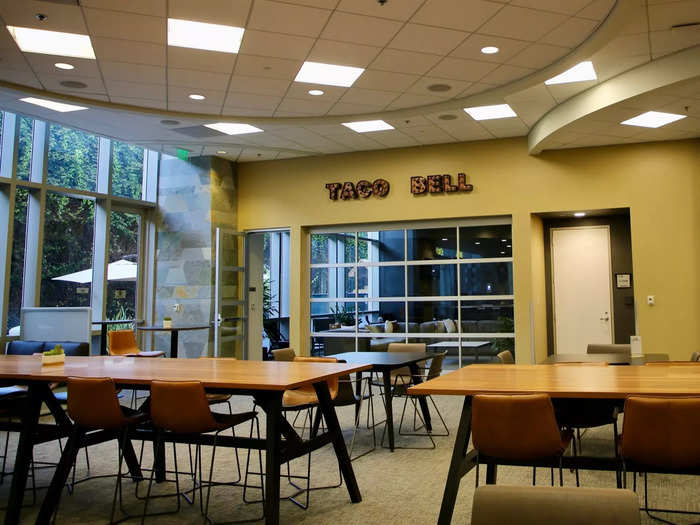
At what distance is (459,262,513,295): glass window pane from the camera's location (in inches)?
364

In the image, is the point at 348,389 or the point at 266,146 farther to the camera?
the point at 266,146

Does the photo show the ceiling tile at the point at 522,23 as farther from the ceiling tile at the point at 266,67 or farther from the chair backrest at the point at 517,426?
the chair backrest at the point at 517,426

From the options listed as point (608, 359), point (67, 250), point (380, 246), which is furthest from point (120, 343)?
point (608, 359)

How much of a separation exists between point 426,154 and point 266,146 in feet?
8.29

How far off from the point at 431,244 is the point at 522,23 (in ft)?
16.3

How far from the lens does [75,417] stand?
3721 mm

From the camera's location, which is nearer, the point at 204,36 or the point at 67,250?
the point at 204,36

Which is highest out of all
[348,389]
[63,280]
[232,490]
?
[63,280]

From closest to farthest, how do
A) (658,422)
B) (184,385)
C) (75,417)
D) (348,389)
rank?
1. (658,422)
2. (184,385)
3. (75,417)
4. (348,389)

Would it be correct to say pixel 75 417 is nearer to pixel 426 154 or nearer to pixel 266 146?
pixel 266 146

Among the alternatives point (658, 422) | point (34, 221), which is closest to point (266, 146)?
point (34, 221)

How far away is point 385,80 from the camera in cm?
660

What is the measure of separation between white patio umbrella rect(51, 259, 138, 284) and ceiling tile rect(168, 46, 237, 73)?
4.50m

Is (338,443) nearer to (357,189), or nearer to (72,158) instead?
(357,189)
